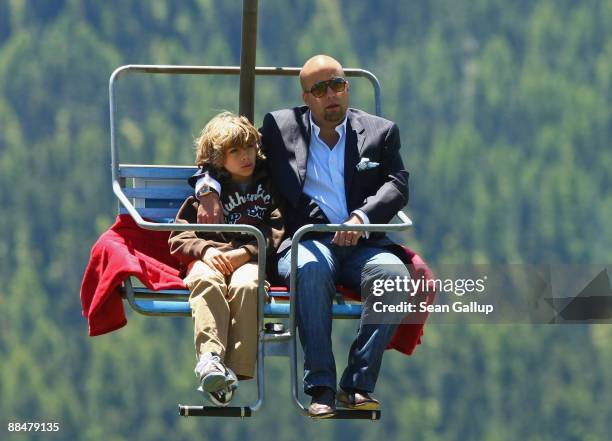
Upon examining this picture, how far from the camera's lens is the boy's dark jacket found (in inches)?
370

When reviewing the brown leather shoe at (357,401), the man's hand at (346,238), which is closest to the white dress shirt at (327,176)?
the man's hand at (346,238)

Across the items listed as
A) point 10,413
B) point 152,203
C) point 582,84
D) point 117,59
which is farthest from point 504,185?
point 152,203

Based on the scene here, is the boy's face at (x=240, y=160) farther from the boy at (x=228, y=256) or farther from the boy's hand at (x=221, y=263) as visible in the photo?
the boy's hand at (x=221, y=263)

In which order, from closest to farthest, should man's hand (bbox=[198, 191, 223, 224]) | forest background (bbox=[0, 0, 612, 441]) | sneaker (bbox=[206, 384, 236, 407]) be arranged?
sneaker (bbox=[206, 384, 236, 407]) < man's hand (bbox=[198, 191, 223, 224]) < forest background (bbox=[0, 0, 612, 441])

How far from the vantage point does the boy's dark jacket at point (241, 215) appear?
30.9 ft

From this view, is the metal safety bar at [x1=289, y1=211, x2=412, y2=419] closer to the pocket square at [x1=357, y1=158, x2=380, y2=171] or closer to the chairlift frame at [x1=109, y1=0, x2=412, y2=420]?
the chairlift frame at [x1=109, y1=0, x2=412, y2=420]

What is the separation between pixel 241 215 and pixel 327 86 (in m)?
0.66

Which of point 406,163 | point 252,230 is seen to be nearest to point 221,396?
point 252,230

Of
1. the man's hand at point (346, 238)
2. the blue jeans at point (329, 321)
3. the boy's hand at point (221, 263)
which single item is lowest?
the blue jeans at point (329, 321)

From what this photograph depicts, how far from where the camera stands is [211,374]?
8.85 m

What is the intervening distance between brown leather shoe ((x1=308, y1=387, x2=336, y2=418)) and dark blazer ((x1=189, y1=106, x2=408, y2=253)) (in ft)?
2.28

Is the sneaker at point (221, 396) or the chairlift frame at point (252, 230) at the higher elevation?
the chairlift frame at point (252, 230)

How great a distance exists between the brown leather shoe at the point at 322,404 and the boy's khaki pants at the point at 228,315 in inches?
11.0

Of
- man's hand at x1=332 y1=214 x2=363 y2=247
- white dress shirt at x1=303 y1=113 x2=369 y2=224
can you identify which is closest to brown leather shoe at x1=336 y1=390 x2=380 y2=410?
man's hand at x1=332 y1=214 x2=363 y2=247
